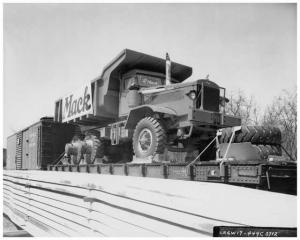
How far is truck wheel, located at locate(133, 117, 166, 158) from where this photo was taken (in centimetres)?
726

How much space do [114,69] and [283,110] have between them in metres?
7.40

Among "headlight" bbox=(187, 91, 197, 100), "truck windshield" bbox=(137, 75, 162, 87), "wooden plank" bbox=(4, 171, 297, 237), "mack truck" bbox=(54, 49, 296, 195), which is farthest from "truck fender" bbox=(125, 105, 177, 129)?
"wooden plank" bbox=(4, 171, 297, 237)

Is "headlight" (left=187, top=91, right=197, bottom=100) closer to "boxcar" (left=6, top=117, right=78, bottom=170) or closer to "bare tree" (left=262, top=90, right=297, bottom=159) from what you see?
"bare tree" (left=262, top=90, right=297, bottom=159)

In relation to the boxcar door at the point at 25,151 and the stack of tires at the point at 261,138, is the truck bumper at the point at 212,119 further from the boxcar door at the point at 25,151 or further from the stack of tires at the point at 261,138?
the boxcar door at the point at 25,151

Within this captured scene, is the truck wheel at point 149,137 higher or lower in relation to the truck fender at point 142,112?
lower

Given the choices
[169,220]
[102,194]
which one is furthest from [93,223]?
[169,220]

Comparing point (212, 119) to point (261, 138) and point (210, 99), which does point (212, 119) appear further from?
point (261, 138)

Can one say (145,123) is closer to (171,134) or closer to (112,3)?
(171,134)

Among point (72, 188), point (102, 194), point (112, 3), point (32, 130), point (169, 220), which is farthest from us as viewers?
point (32, 130)

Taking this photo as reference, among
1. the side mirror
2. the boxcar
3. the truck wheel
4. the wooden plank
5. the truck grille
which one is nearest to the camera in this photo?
the wooden plank

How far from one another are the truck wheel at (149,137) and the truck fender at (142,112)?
0.85 ft

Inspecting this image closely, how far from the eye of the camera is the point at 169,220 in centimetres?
318

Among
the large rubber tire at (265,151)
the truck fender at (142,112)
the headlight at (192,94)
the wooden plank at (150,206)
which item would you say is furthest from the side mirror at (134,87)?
the large rubber tire at (265,151)

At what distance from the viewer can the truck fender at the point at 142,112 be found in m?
7.50
